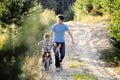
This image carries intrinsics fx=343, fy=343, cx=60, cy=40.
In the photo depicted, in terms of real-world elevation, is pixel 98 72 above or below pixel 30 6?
below

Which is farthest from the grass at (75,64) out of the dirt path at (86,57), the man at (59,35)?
the man at (59,35)

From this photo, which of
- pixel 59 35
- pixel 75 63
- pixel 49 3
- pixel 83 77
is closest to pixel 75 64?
pixel 75 63

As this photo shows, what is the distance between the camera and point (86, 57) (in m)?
14.3

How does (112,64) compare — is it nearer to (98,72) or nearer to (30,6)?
(98,72)

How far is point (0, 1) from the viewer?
1852cm

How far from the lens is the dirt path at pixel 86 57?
11.1 m

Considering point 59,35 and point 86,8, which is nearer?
point 59,35

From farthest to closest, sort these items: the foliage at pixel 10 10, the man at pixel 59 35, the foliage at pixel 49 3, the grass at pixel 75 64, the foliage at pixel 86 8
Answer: the foliage at pixel 49 3 < the foliage at pixel 86 8 < the foliage at pixel 10 10 < the grass at pixel 75 64 < the man at pixel 59 35

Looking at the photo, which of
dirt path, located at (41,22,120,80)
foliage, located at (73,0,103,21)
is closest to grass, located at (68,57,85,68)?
dirt path, located at (41,22,120,80)

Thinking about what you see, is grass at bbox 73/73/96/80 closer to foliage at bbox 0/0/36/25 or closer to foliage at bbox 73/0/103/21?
foliage at bbox 0/0/36/25

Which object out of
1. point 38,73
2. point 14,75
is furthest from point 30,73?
point 14,75

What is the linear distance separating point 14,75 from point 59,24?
10.9 ft

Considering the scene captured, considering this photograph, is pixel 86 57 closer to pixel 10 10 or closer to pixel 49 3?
pixel 10 10

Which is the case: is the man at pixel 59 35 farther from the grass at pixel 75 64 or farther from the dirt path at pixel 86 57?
the grass at pixel 75 64
